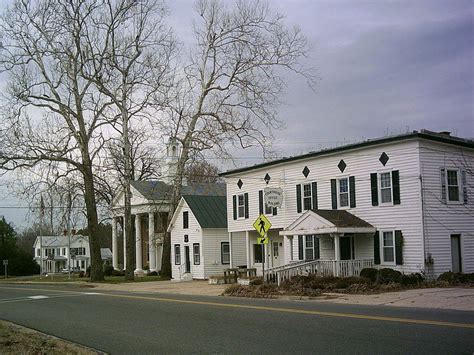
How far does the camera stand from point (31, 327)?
16.7 m

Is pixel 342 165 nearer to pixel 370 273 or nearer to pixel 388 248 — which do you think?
pixel 388 248

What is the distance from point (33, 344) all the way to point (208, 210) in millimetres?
32907

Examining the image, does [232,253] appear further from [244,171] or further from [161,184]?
[161,184]

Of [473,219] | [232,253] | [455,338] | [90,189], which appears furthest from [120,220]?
[455,338]

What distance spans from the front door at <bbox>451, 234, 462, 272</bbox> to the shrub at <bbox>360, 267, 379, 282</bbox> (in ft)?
13.7

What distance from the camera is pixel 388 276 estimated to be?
2630 centimetres

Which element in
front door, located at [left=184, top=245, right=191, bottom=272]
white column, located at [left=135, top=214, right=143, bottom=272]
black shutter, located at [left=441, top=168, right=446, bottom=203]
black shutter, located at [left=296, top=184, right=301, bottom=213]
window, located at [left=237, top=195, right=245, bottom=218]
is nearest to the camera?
black shutter, located at [left=441, top=168, right=446, bottom=203]

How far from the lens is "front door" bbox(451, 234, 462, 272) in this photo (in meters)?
28.4

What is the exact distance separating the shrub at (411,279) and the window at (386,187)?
4151 mm

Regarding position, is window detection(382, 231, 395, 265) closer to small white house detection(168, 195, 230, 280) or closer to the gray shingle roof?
small white house detection(168, 195, 230, 280)

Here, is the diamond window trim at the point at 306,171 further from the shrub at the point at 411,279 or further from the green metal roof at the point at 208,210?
the green metal roof at the point at 208,210

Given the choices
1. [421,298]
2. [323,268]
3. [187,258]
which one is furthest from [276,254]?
[421,298]

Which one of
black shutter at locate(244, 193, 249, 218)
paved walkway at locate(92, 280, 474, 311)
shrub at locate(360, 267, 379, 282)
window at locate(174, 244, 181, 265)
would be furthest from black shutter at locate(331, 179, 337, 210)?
window at locate(174, 244, 181, 265)

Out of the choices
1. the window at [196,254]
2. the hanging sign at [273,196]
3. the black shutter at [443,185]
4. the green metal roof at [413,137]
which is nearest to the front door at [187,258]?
the window at [196,254]
